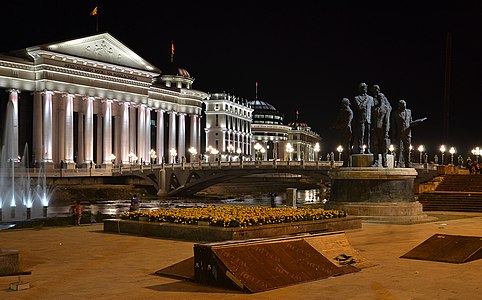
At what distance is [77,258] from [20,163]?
91.3 meters

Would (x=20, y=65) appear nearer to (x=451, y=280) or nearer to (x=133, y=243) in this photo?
(x=133, y=243)

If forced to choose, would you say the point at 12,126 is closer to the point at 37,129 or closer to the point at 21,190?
the point at 37,129

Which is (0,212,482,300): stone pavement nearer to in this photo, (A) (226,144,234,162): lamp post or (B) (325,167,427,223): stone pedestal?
(B) (325,167,427,223): stone pedestal

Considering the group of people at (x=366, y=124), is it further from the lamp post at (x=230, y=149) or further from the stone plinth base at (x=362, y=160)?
the lamp post at (x=230, y=149)

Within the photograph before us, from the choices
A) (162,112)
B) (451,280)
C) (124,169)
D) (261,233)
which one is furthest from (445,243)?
(162,112)

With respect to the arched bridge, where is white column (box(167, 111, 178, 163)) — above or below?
above

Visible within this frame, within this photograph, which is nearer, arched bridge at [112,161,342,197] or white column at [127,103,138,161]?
arched bridge at [112,161,342,197]

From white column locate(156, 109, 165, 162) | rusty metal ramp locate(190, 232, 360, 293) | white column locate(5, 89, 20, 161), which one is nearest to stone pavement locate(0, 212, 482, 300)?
rusty metal ramp locate(190, 232, 360, 293)

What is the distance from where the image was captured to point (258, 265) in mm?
15875

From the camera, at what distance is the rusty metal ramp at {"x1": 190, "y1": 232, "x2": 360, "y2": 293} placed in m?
15.4

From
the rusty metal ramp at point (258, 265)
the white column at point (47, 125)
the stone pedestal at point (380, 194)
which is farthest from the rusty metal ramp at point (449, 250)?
the white column at point (47, 125)

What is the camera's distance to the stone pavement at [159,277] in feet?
49.6

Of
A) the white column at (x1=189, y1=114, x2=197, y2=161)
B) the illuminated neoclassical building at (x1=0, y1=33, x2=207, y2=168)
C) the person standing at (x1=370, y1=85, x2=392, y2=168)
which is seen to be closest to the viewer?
the person standing at (x1=370, y1=85, x2=392, y2=168)

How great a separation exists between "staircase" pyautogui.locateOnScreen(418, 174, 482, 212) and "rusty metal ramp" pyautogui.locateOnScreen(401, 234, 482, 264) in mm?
25894
